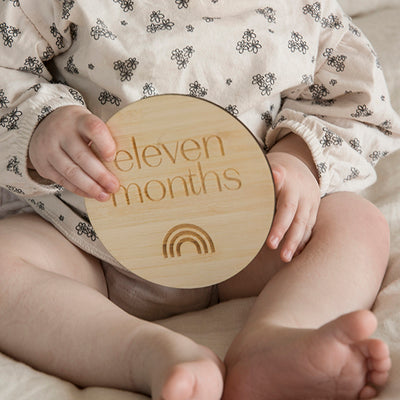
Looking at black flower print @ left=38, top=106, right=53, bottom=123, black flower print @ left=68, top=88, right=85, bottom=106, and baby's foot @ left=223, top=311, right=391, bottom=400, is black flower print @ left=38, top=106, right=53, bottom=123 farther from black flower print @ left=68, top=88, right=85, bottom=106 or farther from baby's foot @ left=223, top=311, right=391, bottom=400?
baby's foot @ left=223, top=311, right=391, bottom=400

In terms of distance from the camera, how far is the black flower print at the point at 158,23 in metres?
0.86

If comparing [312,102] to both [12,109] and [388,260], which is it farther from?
[12,109]

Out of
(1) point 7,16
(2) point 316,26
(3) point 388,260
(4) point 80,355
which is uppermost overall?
(1) point 7,16

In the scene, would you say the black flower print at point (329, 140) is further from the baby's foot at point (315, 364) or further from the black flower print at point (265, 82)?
the baby's foot at point (315, 364)

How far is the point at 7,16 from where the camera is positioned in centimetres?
85

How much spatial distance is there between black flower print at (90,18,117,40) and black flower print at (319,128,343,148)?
31 cm

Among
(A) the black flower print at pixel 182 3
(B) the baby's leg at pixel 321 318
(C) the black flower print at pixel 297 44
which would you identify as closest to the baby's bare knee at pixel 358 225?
(B) the baby's leg at pixel 321 318

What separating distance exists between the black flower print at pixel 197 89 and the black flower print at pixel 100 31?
115 mm

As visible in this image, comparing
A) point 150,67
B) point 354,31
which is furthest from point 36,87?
point 354,31

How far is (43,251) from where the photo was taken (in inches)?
31.6

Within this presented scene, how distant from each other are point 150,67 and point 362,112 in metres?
0.33

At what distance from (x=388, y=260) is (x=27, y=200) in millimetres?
483

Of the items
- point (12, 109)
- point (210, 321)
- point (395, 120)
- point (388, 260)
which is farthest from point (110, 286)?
point (395, 120)

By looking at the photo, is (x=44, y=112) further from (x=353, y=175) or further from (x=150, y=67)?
(x=353, y=175)
